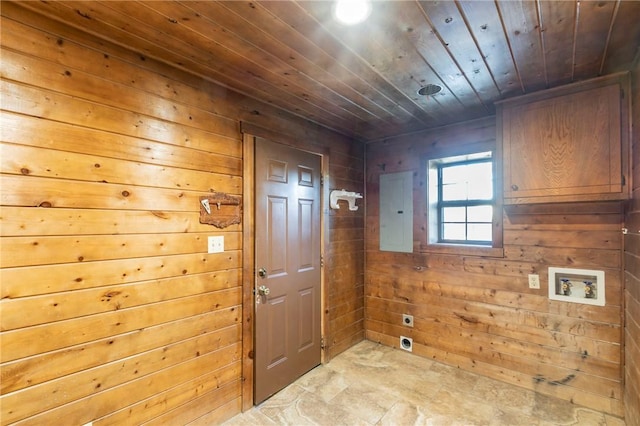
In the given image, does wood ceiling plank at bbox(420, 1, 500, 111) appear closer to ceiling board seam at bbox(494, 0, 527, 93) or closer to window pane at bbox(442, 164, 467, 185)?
ceiling board seam at bbox(494, 0, 527, 93)

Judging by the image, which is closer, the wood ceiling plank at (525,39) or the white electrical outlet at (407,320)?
the wood ceiling plank at (525,39)

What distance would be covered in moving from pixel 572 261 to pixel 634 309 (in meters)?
0.53

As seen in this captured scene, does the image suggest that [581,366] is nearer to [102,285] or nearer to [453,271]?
[453,271]

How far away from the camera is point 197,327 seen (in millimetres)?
1951

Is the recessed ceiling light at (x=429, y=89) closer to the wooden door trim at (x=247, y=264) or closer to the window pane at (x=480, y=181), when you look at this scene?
the window pane at (x=480, y=181)

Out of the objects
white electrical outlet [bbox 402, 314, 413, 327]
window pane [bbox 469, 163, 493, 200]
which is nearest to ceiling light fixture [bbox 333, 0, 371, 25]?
window pane [bbox 469, 163, 493, 200]

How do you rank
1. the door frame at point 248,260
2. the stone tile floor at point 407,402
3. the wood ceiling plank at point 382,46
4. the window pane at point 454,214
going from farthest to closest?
1. the window pane at point 454,214
2. the door frame at point 248,260
3. the stone tile floor at point 407,402
4. the wood ceiling plank at point 382,46

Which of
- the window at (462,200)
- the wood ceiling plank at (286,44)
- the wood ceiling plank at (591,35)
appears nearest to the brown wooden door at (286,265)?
the wood ceiling plank at (286,44)

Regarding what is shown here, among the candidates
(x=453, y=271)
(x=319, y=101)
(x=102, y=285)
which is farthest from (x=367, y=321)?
(x=102, y=285)

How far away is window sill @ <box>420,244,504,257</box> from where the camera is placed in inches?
105

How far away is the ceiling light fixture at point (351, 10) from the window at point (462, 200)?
6.76 ft

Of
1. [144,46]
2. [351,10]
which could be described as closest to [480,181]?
[351,10]

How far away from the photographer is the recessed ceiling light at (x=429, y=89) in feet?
7.01


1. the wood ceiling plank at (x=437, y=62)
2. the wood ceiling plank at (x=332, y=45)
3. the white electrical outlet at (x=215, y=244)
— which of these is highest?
the wood ceiling plank at (x=437, y=62)
